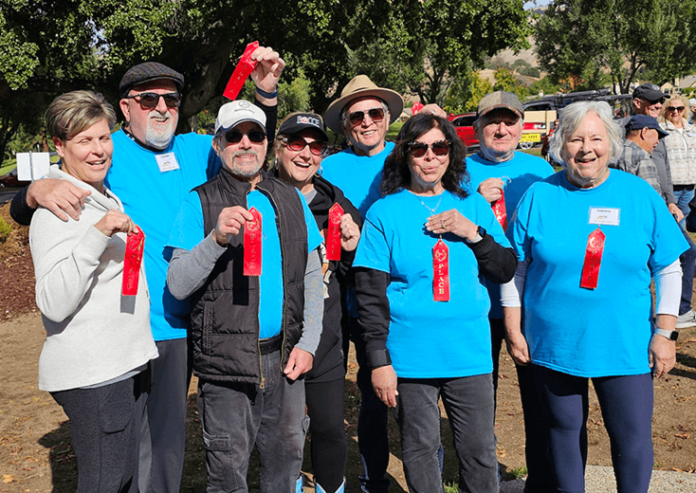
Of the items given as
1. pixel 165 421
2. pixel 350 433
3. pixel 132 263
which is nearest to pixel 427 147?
pixel 132 263

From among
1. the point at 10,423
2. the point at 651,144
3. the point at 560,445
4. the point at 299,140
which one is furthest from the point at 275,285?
the point at 651,144

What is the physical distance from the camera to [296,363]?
9.30 feet

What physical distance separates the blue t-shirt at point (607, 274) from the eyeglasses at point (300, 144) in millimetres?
1220

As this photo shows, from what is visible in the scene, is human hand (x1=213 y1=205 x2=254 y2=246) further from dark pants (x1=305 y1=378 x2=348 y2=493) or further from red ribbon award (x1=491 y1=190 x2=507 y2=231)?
red ribbon award (x1=491 y1=190 x2=507 y2=231)

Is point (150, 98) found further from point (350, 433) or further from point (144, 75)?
point (350, 433)

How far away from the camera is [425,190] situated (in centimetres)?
297

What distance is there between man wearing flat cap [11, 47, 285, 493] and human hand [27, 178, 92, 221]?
0.52 meters

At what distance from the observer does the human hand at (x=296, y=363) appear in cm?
282

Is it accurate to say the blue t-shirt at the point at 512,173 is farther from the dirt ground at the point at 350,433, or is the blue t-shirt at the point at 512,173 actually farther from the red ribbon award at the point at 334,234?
the dirt ground at the point at 350,433

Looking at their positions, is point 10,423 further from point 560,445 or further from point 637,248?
point 637,248

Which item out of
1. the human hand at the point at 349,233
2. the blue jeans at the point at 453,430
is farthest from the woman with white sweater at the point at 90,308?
the blue jeans at the point at 453,430

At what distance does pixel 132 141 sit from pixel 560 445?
8.66 ft

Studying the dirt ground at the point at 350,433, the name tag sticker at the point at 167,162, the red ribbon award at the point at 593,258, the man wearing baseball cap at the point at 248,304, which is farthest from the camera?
the dirt ground at the point at 350,433

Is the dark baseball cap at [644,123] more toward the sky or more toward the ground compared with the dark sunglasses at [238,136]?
more toward the sky
